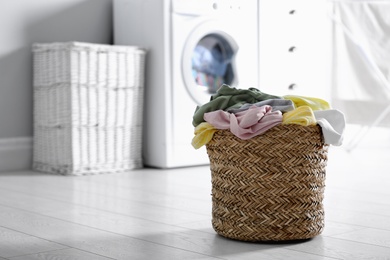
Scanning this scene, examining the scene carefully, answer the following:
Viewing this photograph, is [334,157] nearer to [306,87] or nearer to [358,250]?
[306,87]

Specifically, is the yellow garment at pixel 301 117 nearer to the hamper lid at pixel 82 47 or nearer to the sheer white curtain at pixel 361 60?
the hamper lid at pixel 82 47

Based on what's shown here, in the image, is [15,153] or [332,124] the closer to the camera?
[332,124]

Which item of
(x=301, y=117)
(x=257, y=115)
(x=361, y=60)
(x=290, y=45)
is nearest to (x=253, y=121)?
(x=257, y=115)

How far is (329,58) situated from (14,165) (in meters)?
1.94

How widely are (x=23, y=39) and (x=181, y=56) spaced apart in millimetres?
776

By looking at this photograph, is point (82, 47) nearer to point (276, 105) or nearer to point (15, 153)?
point (15, 153)

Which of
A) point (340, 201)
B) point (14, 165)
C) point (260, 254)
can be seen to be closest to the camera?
point (260, 254)

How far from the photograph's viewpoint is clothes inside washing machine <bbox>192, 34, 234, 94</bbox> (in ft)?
11.2

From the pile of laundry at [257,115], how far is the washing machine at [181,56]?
1.38m

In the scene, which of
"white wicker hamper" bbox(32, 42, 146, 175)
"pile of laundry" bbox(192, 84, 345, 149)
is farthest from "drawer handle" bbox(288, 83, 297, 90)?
"pile of laundry" bbox(192, 84, 345, 149)

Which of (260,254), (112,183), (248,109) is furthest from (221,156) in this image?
(112,183)

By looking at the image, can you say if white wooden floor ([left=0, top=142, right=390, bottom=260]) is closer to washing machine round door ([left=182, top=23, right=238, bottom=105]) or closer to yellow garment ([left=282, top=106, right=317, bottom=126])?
yellow garment ([left=282, top=106, right=317, bottom=126])

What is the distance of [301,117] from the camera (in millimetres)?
1700

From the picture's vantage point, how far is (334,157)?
3.70 m
